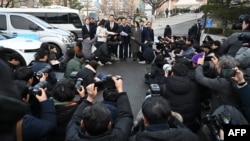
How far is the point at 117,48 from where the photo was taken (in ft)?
42.4

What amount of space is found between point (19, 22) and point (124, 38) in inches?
167

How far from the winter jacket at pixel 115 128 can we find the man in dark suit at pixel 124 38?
30.5 feet

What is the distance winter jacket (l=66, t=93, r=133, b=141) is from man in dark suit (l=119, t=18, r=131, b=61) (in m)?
9.29

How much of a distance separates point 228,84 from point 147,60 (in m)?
8.18

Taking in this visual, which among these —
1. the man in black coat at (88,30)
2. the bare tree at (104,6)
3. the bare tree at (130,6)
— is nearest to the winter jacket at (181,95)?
the man in black coat at (88,30)

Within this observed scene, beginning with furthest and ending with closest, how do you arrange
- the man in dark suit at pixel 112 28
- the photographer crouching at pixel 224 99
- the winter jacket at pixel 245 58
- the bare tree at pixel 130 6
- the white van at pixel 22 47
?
the bare tree at pixel 130 6 < the man in dark suit at pixel 112 28 < the white van at pixel 22 47 < the winter jacket at pixel 245 58 < the photographer crouching at pixel 224 99

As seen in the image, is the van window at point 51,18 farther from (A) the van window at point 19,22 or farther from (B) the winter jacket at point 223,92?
(B) the winter jacket at point 223,92

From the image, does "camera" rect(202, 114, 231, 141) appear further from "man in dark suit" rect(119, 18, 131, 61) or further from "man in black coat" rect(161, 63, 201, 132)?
"man in dark suit" rect(119, 18, 131, 61)

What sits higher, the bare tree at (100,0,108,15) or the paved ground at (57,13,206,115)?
the bare tree at (100,0,108,15)

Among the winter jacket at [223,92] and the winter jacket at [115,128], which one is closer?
the winter jacket at [115,128]

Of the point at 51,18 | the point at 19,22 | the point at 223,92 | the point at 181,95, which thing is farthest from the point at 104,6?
the point at 223,92

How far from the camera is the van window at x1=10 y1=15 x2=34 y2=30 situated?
13.0m

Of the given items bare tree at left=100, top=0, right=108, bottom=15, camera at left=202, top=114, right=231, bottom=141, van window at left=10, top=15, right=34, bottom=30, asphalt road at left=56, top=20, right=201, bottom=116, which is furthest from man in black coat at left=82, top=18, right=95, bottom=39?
bare tree at left=100, top=0, right=108, bottom=15

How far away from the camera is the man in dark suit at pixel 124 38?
12395 mm
